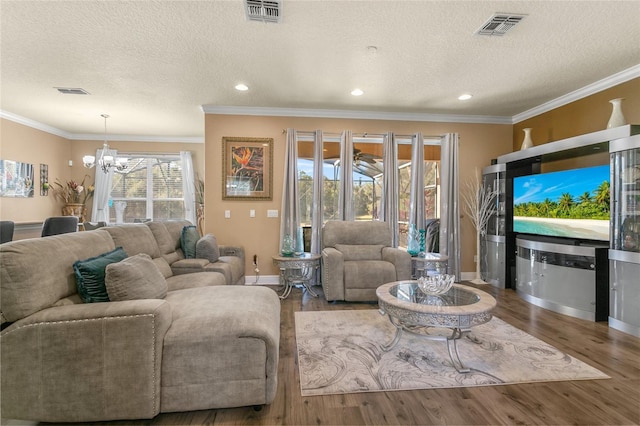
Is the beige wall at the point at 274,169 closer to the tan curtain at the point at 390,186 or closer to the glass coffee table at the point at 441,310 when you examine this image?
the tan curtain at the point at 390,186

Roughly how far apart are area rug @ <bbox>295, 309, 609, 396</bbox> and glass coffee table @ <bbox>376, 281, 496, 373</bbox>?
142 millimetres

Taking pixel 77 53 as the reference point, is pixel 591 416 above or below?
below

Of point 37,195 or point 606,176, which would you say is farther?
point 37,195

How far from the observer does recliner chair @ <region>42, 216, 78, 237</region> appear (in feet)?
13.9

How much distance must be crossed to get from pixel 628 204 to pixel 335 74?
324 cm

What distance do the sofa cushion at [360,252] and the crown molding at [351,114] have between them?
210cm

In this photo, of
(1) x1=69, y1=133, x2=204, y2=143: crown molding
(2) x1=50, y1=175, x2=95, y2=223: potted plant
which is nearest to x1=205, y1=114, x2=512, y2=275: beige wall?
(1) x1=69, y1=133, x2=204, y2=143: crown molding

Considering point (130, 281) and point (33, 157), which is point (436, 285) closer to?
point (130, 281)

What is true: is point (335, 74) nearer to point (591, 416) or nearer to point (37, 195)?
point (591, 416)

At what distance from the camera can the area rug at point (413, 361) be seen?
2102 mm

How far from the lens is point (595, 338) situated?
2.83 meters

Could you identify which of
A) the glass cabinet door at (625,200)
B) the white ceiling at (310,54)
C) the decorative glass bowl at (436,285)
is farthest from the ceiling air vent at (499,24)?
the decorative glass bowl at (436,285)

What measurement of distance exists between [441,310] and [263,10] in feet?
8.44

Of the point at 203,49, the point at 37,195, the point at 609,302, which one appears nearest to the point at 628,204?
the point at 609,302
